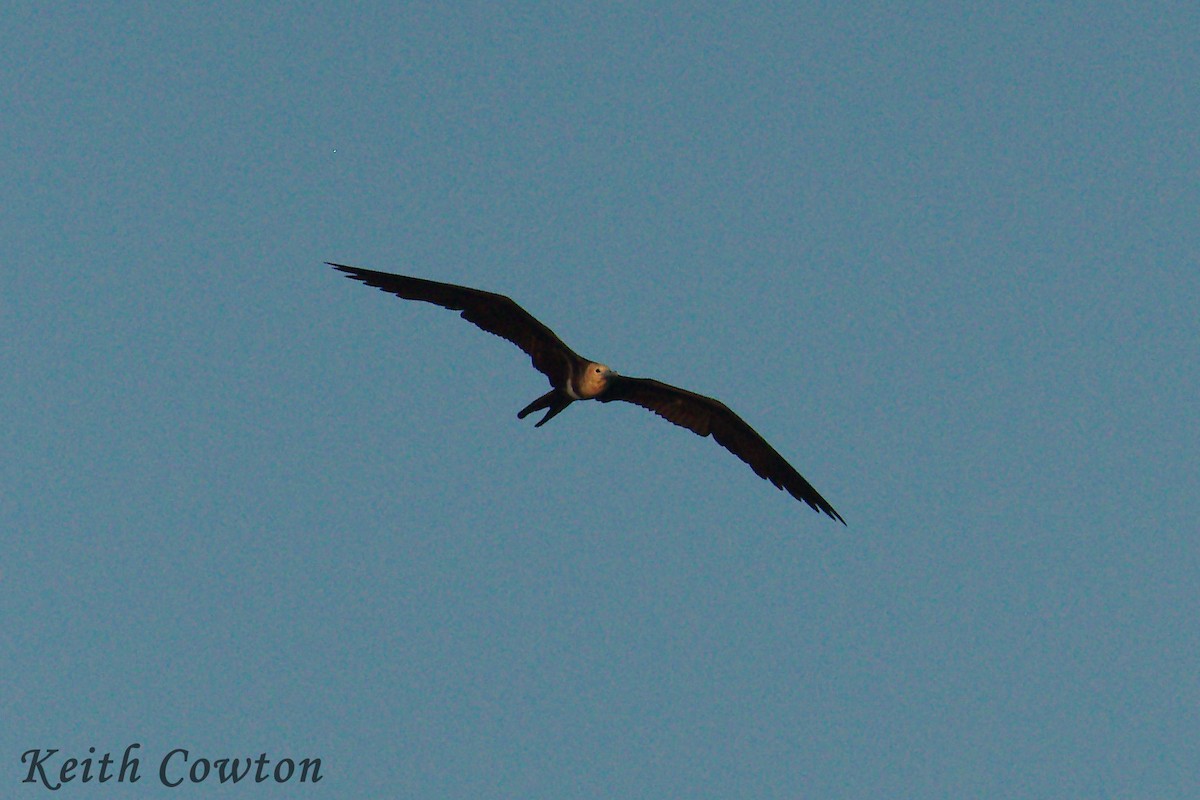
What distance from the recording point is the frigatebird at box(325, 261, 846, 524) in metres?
16.4

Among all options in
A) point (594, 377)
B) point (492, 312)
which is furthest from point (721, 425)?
point (492, 312)

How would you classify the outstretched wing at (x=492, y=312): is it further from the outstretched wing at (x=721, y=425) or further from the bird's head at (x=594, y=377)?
the outstretched wing at (x=721, y=425)

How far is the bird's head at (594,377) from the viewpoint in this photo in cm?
1688

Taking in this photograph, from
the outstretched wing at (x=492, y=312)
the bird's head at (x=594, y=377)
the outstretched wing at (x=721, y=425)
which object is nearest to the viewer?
the outstretched wing at (x=492, y=312)

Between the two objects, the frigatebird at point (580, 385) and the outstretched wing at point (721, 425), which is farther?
the outstretched wing at point (721, 425)

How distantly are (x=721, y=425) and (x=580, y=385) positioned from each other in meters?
2.95

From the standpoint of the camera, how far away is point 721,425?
1866 centimetres

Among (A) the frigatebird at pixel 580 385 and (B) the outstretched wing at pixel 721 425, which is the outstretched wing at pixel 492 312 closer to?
(A) the frigatebird at pixel 580 385

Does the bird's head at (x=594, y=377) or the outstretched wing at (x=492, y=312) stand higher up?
the outstretched wing at (x=492, y=312)

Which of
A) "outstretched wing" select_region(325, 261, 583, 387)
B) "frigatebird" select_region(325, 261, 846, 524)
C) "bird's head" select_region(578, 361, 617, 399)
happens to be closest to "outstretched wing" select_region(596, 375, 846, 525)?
"frigatebird" select_region(325, 261, 846, 524)

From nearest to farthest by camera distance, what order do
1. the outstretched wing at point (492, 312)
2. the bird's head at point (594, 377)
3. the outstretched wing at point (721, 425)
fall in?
the outstretched wing at point (492, 312), the bird's head at point (594, 377), the outstretched wing at point (721, 425)

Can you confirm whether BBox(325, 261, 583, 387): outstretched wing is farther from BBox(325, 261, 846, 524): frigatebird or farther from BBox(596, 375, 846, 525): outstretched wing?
BBox(596, 375, 846, 525): outstretched wing

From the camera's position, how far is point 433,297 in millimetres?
16469

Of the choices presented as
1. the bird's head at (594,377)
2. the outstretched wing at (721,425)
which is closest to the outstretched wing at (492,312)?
the bird's head at (594,377)
